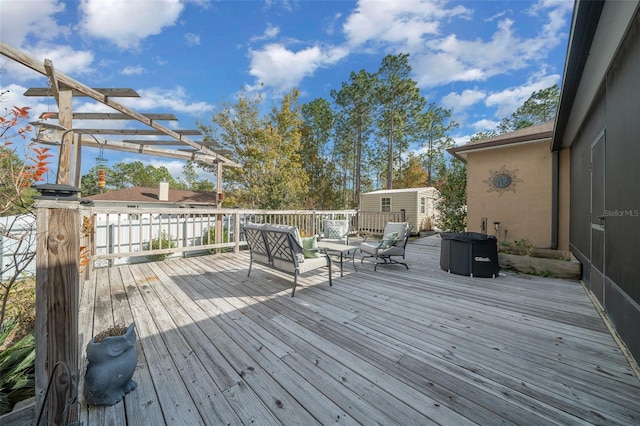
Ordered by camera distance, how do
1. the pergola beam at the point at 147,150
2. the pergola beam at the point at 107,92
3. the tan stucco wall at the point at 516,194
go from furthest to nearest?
the tan stucco wall at the point at 516,194 → the pergola beam at the point at 147,150 → the pergola beam at the point at 107,92

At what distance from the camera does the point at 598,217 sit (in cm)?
311

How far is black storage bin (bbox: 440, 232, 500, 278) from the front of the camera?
14.0 feet

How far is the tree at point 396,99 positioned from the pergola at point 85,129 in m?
13.0

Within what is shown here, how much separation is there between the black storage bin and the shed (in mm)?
7909

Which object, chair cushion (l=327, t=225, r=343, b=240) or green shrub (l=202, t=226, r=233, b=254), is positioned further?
green shrub (l=202, t=226, r=233, b=254)

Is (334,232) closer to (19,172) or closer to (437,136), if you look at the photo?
(19,172)

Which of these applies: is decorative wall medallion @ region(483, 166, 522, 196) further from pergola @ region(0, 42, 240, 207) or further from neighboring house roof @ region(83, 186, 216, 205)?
neighboring house roof @ region(83, 186, 216, 205)

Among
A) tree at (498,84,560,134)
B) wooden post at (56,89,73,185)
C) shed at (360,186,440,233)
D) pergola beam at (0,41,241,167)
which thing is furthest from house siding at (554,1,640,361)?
tree at (498,84,560,134)

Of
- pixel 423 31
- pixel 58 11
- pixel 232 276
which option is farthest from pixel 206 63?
pixel 232 276

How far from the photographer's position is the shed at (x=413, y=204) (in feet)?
40.9

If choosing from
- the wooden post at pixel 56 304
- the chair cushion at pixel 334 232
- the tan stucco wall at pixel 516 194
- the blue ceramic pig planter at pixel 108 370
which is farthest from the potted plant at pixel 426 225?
the wooden post at pixel 56 304

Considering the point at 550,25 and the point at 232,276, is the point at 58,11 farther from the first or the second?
the point at 550,25

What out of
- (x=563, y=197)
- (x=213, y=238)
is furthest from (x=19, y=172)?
(x=563, y=197)

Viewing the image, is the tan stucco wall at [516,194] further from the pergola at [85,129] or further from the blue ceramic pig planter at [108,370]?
the blue ceramic pig planter at [108,370]
